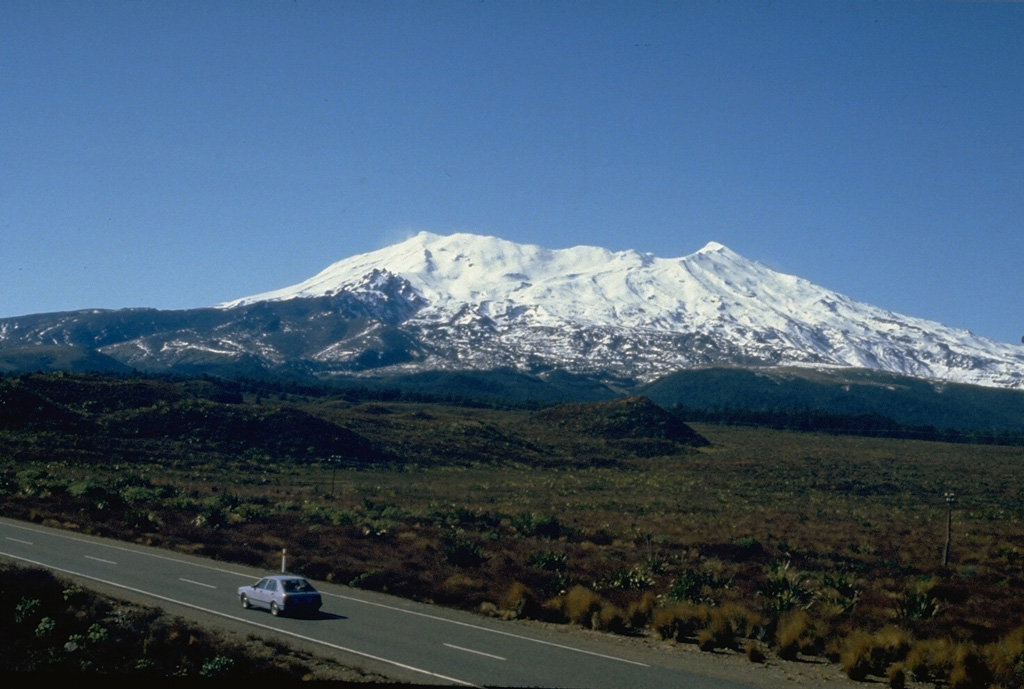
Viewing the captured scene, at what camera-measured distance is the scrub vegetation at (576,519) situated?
71.1ft

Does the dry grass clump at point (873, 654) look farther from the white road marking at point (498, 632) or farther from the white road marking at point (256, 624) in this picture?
the white road marking at point (256, 624)

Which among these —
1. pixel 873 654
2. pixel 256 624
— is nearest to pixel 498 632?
pixel 256 624

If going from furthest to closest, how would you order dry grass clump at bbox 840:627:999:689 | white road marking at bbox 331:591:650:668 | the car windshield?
the car windshield
white road marking at bbox 331:591:650:668
dry grass clump at bbox 840:627:999:689

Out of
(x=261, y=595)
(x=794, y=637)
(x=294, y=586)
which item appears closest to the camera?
(x=794, y=637)

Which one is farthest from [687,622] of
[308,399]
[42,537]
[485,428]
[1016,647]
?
[308,399]

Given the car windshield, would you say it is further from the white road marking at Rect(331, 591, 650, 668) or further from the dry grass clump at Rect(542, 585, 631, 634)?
the dry grass clump at Rect(542, 585, 631, 634)

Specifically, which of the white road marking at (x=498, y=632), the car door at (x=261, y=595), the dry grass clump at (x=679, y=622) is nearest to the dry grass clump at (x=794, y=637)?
the dry grass clump at (x=679, y=622)

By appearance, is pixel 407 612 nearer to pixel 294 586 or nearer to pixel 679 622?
pixel 294 586

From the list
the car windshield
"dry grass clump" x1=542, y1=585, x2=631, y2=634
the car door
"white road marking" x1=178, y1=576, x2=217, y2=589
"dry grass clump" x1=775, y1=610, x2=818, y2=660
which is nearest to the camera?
"dry grass clump" x1=775, y1=610, x2=818, y2=660

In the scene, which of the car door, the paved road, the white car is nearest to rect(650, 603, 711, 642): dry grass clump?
the paved road

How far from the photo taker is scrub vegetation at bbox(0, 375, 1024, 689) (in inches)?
853

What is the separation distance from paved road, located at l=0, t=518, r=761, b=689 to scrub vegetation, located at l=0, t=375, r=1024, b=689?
74.2 inches

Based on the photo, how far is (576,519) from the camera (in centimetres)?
4562

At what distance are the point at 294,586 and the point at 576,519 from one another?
1068 inches
